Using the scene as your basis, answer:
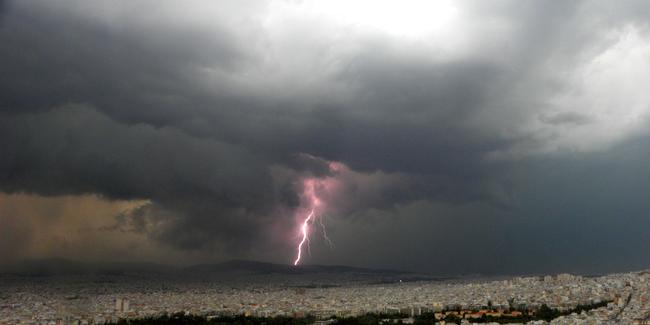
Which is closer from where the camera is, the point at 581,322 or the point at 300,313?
the point at 581,322

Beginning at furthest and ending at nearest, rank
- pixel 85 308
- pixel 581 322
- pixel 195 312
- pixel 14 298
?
pixel 14 298 < pixel 85 308 < pixel 195 312 < pixel 581 322

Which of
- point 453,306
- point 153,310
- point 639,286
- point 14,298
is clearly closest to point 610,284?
point 639,286

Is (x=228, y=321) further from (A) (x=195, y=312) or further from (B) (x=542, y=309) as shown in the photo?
(B) (x=542, y=309)

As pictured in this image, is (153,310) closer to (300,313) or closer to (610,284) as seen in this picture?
(300,313)

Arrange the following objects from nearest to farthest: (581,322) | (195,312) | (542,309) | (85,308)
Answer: (581,322) < (542,309) < (195,312) < (85,308)

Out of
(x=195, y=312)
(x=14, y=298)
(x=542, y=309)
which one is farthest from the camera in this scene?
(x=14, y=298)

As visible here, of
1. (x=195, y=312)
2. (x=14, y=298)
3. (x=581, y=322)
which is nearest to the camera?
(x=581, y=322)

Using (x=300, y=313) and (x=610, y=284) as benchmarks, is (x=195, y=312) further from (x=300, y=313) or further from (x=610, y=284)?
(x=610, y=284)

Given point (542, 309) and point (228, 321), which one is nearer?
point (542, 309)

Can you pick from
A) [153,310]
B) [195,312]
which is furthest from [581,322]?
[153,310]
